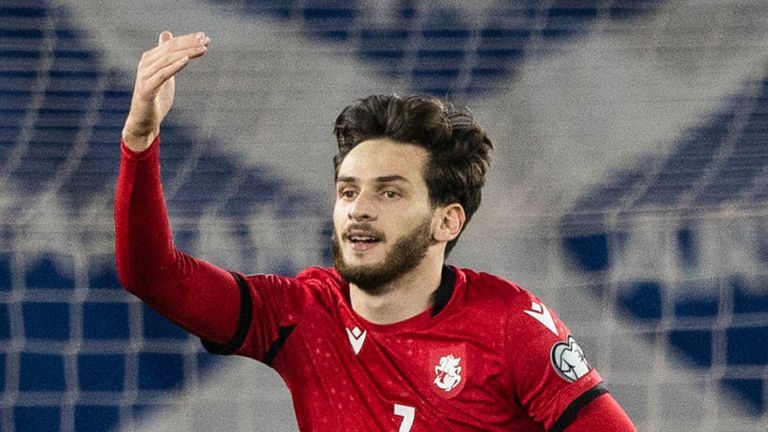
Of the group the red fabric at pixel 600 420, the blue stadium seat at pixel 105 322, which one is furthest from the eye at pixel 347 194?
the blue stadium seat at pixel 105 322

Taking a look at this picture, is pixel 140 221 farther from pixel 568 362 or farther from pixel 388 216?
pixel 568 362

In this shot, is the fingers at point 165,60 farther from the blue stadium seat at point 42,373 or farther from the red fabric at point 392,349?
the blue stadium seat at point 42,373

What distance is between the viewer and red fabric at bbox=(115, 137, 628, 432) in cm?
241

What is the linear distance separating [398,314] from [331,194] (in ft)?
5.65

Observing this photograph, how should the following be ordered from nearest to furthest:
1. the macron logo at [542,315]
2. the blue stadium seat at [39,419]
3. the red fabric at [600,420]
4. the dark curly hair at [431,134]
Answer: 1. the red fabric at [600,420]
2. the macron logo at [542,315]
3. the dark curly hair at [431,134]
4. the blue stadium seat at [39,419]

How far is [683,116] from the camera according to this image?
446 centimetres

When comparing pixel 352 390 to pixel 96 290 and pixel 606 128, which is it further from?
pixel 606 128

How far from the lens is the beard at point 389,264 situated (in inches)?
96.7

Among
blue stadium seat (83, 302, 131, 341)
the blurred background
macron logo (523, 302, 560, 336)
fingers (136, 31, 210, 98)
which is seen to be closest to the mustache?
macron logo (523, 302, 560, 336)

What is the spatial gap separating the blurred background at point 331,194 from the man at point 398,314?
1424 mm

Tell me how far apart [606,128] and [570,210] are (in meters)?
0.34

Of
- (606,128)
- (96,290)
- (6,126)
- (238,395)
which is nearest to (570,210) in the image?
(606,128)

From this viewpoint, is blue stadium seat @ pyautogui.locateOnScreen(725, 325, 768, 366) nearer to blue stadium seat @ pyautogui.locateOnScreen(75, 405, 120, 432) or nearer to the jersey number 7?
blue stadium seat @ pyautogui.locateOnScreen(75, 405, 120, 432)

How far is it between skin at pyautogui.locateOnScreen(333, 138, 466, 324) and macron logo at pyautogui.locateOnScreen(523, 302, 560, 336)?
20 centimetres
